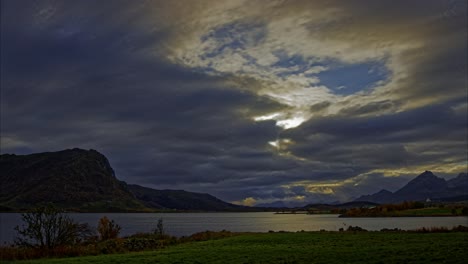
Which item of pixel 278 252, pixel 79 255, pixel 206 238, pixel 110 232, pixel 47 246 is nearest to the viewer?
pixel 278 252

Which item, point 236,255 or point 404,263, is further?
point 236,255

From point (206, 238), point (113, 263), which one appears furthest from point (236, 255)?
point (206, 238)

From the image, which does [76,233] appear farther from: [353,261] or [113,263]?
[353,261]

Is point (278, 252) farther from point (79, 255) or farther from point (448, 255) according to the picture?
point (79, 255)

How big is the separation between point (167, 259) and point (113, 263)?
468 centimetres

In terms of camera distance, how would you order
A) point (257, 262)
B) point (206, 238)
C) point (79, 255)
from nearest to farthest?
point (257, 262)
point (79, 255)
point (206, 238)

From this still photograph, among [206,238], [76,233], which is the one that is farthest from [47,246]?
[206,238]

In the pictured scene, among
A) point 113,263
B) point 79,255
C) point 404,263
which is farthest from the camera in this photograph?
point 79,255

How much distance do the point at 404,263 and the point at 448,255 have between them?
4.19 meters

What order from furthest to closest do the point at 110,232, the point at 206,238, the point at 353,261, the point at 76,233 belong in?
the point at 110,232 → the point at 206,238 → the point at 76,233 → the point at 353,261

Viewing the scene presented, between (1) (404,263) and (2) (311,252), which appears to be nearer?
(1) (404,263)

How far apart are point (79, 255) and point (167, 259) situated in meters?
→ 16.7

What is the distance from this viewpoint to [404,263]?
98.8 feet

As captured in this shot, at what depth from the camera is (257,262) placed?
1391 inches
